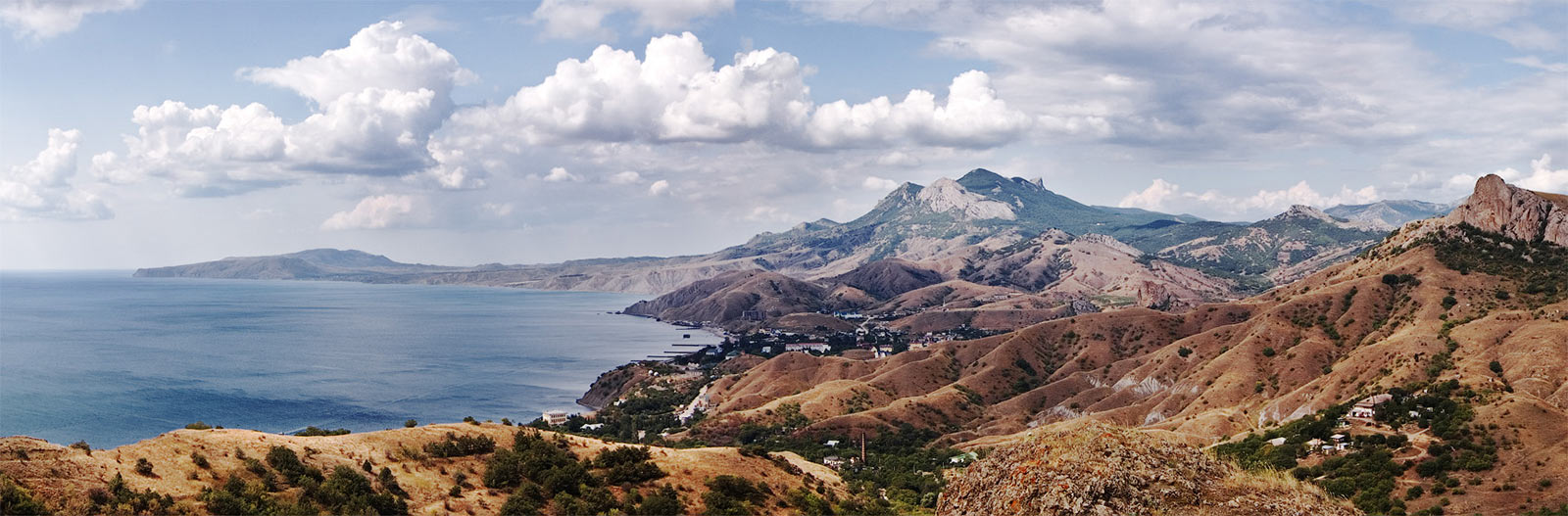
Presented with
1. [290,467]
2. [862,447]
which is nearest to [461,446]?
[290,467]

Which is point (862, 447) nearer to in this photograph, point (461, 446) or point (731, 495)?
point (731, 495)

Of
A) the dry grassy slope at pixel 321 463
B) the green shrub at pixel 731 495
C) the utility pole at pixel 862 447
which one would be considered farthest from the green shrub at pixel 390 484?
the utility pole at pixel 862 447

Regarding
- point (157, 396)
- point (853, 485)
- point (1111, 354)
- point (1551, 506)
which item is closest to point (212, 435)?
point (853, 485)

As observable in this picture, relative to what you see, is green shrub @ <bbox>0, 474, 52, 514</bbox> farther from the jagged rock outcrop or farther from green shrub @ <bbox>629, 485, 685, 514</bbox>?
the jagged rock outcrop

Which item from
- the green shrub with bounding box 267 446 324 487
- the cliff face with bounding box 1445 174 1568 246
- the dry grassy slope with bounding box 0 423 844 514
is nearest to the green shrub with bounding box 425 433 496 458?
the dry grassy slope with bounding box 0 423 844 514

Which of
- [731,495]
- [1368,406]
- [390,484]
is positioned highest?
[390,484]

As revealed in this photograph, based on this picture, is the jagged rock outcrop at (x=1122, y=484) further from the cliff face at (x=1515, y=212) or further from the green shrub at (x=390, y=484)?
the cliff face at (x=1515, y=212)
